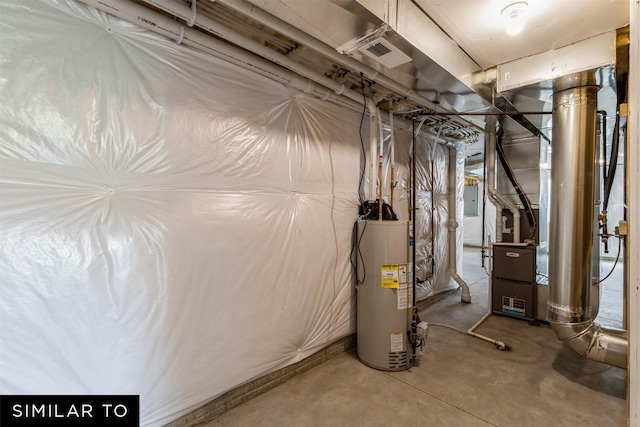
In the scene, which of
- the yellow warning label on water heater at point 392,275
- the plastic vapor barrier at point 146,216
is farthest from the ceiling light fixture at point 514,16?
the yellow warning label on water heater at point 392,275

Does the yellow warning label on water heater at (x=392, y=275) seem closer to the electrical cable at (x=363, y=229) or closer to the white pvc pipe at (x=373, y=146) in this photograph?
the electrical cable at (x=363, y=229)

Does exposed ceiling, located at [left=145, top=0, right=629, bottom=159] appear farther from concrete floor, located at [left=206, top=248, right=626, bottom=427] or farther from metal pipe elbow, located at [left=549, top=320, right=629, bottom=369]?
concrete floor, located at [left=206, top=248, right=626, bottom=427]

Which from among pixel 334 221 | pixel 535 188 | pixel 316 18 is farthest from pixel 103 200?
pixel 535 188

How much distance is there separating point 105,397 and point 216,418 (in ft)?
2.13

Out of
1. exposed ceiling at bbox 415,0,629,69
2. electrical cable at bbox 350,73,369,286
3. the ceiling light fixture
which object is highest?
exposed ceiling at bbox 415,0,629,69

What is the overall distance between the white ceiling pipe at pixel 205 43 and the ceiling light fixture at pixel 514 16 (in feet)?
3.86

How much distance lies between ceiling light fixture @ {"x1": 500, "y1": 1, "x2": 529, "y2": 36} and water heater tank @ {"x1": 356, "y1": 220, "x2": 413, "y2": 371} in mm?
1366

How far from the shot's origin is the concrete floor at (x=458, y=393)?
1730 millimetres

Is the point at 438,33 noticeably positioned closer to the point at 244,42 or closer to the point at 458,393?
the point at 244,42

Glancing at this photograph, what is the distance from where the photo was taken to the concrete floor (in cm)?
173

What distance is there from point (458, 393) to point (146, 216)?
2268mm

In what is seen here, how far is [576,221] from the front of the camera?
2.02 m

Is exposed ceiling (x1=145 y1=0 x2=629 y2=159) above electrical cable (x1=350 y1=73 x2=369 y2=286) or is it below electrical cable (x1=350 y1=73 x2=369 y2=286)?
above

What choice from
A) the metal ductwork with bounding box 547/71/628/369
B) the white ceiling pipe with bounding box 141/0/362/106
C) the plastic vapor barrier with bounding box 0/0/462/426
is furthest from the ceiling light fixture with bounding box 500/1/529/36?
the plastic vapor barrier with bounding box 0/0/462/426
